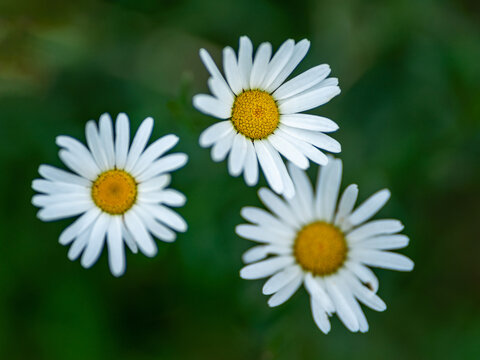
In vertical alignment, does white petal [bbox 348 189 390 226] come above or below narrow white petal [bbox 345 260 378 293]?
above

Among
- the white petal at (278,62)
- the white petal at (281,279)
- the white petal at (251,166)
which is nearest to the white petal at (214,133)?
the white petal at (251,166)

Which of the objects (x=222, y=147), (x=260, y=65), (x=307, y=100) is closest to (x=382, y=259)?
(x=307, y=100)

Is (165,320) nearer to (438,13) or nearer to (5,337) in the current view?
(5,337)

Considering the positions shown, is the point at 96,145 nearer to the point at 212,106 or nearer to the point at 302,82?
the point at 212,106

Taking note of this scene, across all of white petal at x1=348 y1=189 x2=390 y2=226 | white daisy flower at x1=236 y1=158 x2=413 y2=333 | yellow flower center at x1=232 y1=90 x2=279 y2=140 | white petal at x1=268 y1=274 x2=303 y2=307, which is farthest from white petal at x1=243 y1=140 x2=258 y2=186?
white petal at x1=348 y1=189 x2=390 y2=226

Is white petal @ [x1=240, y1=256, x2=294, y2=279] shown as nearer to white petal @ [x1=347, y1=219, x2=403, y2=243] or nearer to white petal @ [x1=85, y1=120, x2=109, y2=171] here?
white petal @ [x1=347, y1=219, x2=403, y2=243]

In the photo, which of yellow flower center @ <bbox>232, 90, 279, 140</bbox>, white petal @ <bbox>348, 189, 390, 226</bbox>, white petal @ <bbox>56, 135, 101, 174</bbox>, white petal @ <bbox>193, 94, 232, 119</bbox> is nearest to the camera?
white petal @ <bbox>193, 94, 232, 119</bbox>
